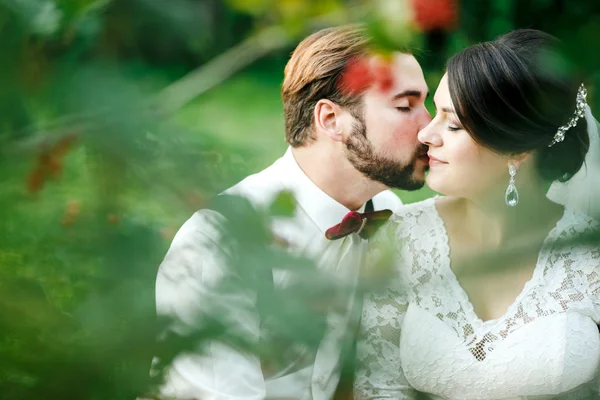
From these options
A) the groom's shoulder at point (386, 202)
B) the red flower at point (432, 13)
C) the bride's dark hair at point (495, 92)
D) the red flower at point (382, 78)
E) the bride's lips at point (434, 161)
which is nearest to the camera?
the red flower at point (432, 13)

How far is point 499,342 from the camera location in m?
2.62

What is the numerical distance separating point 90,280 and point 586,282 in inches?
93.6

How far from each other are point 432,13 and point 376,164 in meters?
2.11

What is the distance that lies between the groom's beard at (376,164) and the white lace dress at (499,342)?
0.56 ft

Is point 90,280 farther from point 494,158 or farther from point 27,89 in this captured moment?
point 494,158

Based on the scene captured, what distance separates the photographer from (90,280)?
0.54 metres

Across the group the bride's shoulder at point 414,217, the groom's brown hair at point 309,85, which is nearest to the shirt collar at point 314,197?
the groom's brown hair at point 309,85

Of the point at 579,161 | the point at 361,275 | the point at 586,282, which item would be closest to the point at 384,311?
the point at 586,282

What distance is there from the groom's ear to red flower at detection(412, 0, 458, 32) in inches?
83.3

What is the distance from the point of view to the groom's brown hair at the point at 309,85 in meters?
2.60

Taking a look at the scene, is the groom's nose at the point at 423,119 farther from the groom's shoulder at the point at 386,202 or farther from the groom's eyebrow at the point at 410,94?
the groom's shoulder at the point at 386,202

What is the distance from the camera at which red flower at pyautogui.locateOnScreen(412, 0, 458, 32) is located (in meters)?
0.49

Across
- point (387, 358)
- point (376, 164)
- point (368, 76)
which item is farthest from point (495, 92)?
point (368, 76)

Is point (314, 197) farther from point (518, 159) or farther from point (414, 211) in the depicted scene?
point (518, 159)
